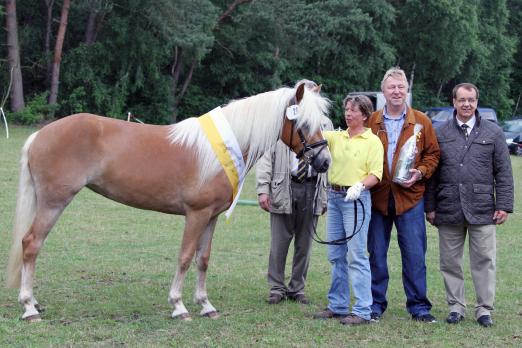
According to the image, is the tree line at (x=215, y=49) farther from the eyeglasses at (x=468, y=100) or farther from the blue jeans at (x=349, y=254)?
the eyeglasses at (x=468, y=100)

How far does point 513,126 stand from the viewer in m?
30.2

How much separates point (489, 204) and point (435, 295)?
1438 mm

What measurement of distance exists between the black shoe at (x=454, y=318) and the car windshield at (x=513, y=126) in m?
25.6

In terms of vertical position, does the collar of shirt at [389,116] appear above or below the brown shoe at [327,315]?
above

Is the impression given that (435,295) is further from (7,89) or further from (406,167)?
(7,89)

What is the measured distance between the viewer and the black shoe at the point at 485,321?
17.6 ft

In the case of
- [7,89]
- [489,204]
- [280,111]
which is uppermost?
[280,111]

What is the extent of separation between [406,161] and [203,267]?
1.90 metres

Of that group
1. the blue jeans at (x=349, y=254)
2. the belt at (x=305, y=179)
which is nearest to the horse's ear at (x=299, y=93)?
the blue jeans at (x=349, y=254)

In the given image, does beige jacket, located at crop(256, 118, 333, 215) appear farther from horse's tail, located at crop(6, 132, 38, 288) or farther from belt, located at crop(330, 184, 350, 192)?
horse's tail, located at crop(6, 132, 38, 288)

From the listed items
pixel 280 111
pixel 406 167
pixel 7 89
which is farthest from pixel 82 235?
pixel 7 89

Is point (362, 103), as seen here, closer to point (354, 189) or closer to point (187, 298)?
point (354, 189)

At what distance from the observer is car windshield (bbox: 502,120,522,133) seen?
29597 millimetres

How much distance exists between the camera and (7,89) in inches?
1089
